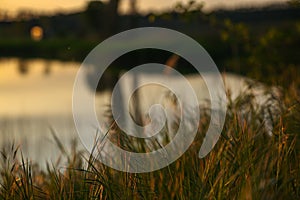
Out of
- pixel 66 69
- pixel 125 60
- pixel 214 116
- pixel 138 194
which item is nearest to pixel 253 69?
pixel 214 116

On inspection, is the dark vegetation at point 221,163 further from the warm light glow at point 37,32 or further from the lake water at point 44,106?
the warm light glow at point 37,32

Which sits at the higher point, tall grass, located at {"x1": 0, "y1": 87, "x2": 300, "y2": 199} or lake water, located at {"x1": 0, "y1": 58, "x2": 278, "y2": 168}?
lake water, located at {"x1": 0, "y1": 58, "x2": 278, "y2": 168}

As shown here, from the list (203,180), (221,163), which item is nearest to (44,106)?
(221,163)

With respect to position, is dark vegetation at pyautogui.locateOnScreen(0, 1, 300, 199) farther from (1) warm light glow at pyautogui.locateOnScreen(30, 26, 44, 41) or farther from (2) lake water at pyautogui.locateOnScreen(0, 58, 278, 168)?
(1) warm light glow at pyautogui.locateOnScreen(30, 26, 44, 41)

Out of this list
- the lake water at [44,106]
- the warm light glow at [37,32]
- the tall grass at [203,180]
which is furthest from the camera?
the warm light glow at [37,32]

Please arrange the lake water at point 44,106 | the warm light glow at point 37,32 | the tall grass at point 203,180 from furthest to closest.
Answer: the warm light glow at point 37,32 → the lake water at point 44,106 → the tall grass at point 203,180

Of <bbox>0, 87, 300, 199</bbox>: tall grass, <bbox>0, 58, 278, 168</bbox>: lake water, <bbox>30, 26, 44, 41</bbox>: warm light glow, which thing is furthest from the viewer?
Result: <bbox>30, 26, 44, 41</bbox>: warm light glow

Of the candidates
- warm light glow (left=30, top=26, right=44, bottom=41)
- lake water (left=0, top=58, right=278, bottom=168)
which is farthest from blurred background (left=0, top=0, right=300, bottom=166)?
warm light glow (left=30, top=26, right=44, bottom=41)

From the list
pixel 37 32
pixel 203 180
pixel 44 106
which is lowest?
pixel 203 180

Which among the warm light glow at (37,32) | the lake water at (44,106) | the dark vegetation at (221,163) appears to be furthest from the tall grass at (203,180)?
the warm light glow at (37,32)

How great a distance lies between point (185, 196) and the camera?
2.90m

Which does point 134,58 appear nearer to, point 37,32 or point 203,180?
point 203,180

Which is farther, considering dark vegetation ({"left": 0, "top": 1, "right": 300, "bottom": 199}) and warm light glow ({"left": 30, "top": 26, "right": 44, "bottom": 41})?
warm light glow ({"left": 30, "top": 26, "right": 44, "bottom": 41})

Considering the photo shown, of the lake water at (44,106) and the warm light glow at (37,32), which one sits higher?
the warm light glow at (37,32)
